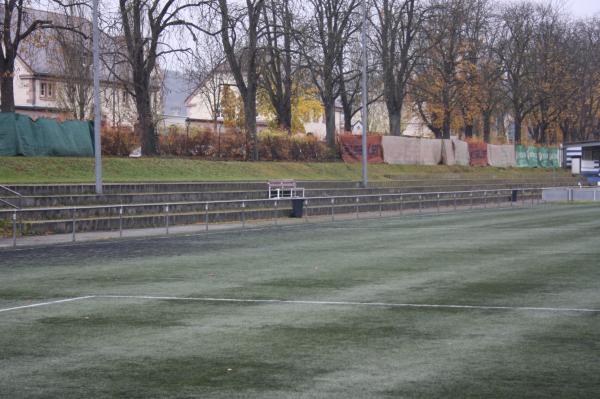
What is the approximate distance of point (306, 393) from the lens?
7160 mm

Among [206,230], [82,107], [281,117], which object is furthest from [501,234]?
[82,107]

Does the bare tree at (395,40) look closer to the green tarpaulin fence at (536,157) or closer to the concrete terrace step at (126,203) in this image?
the green tarpaulin fence at (536,157)

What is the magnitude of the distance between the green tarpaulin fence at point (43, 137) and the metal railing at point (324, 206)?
6.21m

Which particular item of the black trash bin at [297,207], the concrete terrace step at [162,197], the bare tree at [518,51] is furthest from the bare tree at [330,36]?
the bare tree at [518,51]

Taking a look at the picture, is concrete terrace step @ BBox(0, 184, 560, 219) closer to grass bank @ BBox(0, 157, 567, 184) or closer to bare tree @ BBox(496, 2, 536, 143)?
grass bank @ BBox(0, 157, 567, 184)

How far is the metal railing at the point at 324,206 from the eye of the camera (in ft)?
85.2

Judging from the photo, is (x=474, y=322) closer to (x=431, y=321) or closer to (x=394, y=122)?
(x=431, y=321)

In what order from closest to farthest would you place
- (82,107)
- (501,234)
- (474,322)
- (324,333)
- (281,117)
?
(324,333) < (474,322) < (501,234) < (281,117) < (82,107)

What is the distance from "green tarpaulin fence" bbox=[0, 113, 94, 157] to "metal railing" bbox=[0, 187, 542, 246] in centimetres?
621

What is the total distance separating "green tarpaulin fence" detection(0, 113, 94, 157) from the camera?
31984mm

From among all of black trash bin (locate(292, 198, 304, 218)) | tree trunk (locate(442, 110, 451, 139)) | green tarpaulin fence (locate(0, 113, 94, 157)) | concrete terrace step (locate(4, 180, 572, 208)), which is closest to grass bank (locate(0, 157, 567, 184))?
green tarpaulin fence (locate(0, 113, 94, 157))

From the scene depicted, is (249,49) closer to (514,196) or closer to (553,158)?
(514,196)

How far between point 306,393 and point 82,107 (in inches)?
2241

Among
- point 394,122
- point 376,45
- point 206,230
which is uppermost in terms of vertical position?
point 376,45
